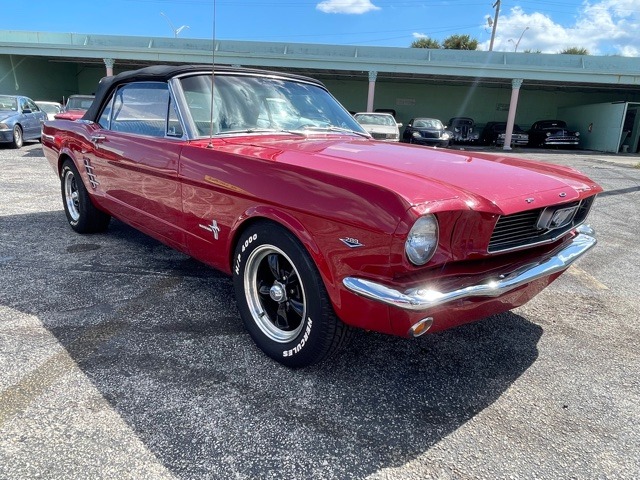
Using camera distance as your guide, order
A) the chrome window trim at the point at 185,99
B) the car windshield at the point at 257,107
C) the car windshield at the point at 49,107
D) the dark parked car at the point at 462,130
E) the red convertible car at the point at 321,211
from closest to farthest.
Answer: the red convertible car at the point at 321,211 → the chrome window trim at the point at 185,99 → the car windshield at the point at 257,107 → the car windshield at the point at 49,107 → the dark parked car at the point at 462,130

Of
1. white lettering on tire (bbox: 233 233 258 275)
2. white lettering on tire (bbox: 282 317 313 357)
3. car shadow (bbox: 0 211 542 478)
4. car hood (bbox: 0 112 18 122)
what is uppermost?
car hood (bbox: 0 112 18 122)

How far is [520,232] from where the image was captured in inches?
86.3

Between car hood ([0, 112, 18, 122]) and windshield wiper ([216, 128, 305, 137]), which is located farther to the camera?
car hood ([0, 112, 18, 122])

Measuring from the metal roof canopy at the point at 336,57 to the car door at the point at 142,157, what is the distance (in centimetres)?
1744

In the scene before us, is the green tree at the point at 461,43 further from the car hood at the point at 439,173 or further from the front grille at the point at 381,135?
the car hood at the point at 439,173

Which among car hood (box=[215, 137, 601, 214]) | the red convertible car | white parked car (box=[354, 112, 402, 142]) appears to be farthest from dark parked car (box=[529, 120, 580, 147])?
car hood (box=[215, 137, 601, 214])

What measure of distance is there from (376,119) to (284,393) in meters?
12.5

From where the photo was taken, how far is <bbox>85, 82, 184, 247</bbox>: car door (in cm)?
295

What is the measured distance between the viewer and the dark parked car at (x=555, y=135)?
22281mm

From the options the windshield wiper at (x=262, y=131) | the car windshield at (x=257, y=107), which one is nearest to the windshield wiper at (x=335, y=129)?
the car windshield at (x=257, y=107)

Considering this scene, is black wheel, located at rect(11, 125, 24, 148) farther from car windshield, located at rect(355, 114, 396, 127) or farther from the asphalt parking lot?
the asphalt parking lot

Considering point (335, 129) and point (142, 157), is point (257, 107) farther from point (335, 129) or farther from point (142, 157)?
point (142, 157)

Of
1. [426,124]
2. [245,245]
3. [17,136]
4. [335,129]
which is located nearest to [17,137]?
[17,136]

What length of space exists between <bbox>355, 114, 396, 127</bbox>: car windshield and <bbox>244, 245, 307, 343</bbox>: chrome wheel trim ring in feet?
37.3
